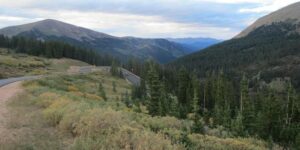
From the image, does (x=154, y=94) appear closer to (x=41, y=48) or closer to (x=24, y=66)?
(x=24, y=66)

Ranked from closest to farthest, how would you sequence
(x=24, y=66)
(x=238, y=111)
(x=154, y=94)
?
(x=154, y=94)
(x=238, y=111)
(x=24, y=66)

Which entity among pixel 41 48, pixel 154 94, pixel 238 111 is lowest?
pixel 238 111

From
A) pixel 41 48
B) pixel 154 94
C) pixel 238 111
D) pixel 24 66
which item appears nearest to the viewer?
pixel 154 94

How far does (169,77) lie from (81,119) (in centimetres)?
11291

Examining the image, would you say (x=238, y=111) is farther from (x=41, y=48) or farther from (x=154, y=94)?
(x=41, y=48)

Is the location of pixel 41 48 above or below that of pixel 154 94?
above

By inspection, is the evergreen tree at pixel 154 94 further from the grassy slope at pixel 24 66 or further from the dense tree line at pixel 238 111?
the grassy slope at pixel 24 66

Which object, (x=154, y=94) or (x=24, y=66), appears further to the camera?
(x=24, y=66)

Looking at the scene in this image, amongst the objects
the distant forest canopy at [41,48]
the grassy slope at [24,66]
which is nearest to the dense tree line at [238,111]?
the grassy slope at [24,66]

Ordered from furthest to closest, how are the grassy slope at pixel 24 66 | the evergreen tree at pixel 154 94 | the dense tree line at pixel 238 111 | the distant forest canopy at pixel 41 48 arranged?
the distant forest canopy at pixel 41 48
the grassy slope at pixel 24 66
the dense tree line at pixel 238 111
the evergreen tree at pixel 154 94

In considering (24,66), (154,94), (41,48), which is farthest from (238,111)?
(41,48)

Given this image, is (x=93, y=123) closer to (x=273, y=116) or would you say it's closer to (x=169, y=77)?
(x=273, y=116)

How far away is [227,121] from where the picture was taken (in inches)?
2179

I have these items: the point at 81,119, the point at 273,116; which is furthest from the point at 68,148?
the point at 273,116
